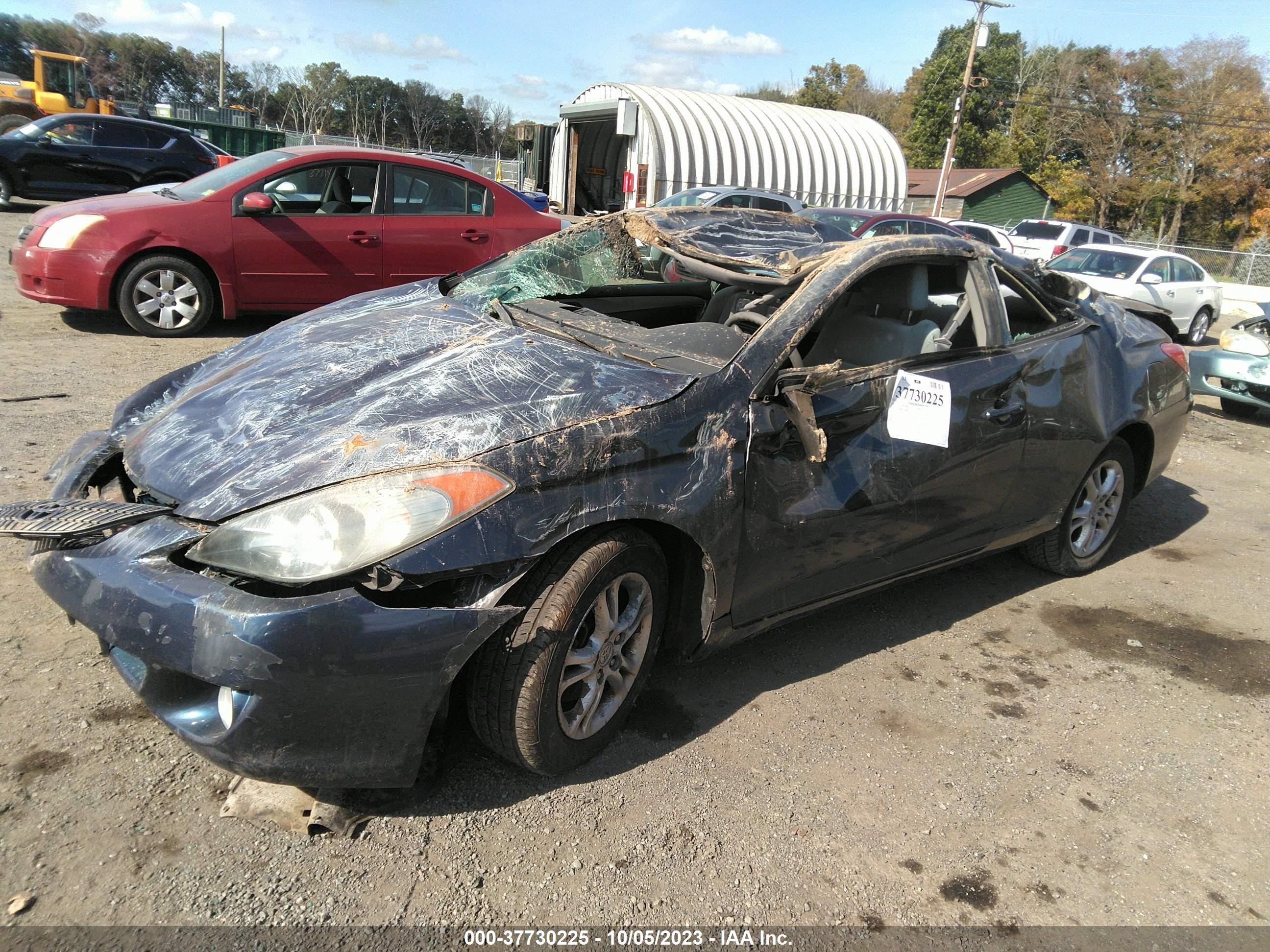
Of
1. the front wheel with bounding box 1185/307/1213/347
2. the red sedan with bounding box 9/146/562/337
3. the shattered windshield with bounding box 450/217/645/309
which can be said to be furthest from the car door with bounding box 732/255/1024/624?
the front wheel with bounding box 1185/307/1213/347

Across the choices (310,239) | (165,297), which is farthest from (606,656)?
(165,297)

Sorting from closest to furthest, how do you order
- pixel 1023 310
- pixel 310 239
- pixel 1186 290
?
pixel 1023 310 → pixel 310 239 → pixel 1186 290

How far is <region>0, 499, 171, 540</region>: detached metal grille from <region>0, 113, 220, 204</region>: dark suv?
45.2 feet

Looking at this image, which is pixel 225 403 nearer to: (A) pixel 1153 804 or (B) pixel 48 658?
(B) pixel 48 658

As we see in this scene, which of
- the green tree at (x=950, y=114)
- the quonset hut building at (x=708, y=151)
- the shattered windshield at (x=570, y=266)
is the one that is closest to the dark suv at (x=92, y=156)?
the quonset hut building at (x=708, y=151)

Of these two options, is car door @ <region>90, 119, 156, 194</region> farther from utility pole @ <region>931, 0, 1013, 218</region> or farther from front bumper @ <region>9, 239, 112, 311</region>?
utility pole @ <region>931, 0, 1013, 218</region>

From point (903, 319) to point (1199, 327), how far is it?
1417 cm

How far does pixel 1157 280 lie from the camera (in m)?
14.0

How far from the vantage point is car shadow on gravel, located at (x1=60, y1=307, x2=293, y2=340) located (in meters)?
7.37

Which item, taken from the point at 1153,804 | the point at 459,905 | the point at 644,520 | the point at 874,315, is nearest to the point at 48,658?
the point at 459,905

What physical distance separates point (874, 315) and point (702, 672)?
1575 mm

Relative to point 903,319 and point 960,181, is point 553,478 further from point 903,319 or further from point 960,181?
point 960,181

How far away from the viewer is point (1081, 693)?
3.52 m

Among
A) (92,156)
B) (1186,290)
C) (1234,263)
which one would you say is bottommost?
(1186,290)
